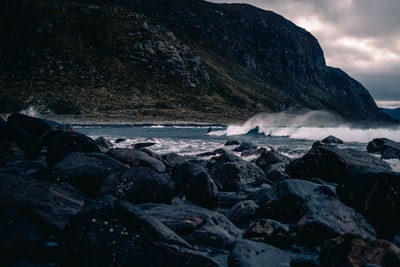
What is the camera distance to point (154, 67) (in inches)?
5000

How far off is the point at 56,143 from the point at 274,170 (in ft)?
25.9

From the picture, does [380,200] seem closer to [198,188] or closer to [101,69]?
[198,188]

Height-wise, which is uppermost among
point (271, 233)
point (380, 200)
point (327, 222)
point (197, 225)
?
point (380, 200)

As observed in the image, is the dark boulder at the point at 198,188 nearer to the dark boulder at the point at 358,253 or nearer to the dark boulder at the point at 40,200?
the dark boulder at the point at 40,200

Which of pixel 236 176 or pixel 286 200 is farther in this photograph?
pixel 236 176

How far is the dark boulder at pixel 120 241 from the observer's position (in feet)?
14.6

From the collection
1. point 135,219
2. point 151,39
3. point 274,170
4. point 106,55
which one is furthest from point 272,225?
point 151,39

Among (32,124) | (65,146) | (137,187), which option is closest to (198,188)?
(137,187)

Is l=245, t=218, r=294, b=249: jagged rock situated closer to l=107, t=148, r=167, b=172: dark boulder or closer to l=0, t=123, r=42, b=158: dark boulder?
l=107, t=148, r=167, b=172: dark boulder

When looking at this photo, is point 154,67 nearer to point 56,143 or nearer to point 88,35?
point 88,35

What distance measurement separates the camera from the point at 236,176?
12.3m

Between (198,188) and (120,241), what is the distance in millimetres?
4924

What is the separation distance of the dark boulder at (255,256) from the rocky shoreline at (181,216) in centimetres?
2

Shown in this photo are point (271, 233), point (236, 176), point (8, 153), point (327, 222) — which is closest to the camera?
point (327, 222)
